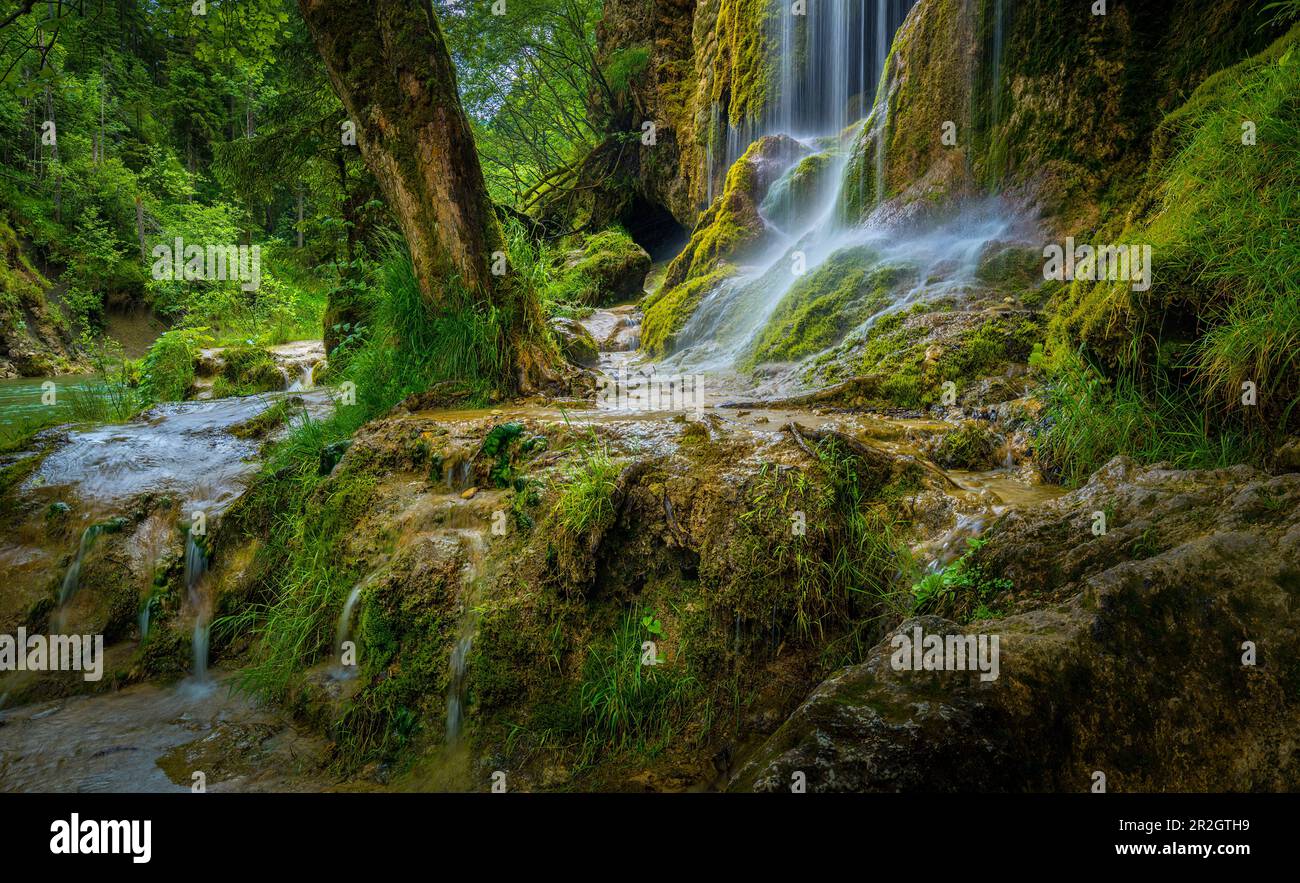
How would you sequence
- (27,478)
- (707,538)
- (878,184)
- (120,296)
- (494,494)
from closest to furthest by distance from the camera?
1. (707,538)
2. (494,494)
3. (27,478)
4. (878,184)
5. (120,296)

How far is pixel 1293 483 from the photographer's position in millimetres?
1894

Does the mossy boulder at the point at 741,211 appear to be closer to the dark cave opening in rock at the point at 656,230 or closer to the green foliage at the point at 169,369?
the dark cave opening in rock at the point at 656,230

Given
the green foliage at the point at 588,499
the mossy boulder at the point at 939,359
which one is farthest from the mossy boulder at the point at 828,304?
the green foliage at the point at 588,499

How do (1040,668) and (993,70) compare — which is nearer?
(1040,668)

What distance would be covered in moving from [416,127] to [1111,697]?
20.0 ft

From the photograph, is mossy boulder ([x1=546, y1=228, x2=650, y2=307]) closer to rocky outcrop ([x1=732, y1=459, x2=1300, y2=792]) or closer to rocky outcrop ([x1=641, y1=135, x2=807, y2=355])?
rocky outcrop ([x1=641, y1=135, x2=807, y2=355])

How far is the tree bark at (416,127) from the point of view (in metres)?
5.25

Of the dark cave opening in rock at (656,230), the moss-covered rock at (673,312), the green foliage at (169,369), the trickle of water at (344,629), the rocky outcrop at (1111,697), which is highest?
the dark cave opening in rock at (656,230)

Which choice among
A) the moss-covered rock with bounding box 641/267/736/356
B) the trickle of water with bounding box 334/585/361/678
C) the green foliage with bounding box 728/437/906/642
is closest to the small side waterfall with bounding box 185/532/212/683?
the trickle of water with bounding box 334/585/361/678

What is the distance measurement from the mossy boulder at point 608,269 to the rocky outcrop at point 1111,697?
38.8 feet

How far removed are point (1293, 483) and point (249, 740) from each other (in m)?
4.49

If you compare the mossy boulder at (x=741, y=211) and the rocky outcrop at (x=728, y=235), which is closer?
the rocky outcrop at (x=728, y=235)
